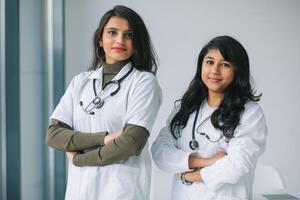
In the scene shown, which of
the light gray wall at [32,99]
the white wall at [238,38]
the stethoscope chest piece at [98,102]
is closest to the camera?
the stethoscope chest piece at [98,102]

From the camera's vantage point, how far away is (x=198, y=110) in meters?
1.72

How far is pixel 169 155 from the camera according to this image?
1651 millimetres

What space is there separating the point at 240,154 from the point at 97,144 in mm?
591

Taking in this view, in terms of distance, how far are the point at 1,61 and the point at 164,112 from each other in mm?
1316

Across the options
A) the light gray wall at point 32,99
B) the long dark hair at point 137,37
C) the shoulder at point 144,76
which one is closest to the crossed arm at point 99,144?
the shoulder at point 144,76

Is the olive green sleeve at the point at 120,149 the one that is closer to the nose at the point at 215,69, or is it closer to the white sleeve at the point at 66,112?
the white sleeve at the point at 66,112

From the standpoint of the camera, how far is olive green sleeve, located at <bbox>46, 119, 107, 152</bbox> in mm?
1485

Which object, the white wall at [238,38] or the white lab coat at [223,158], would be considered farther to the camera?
the white wall at [238,38]

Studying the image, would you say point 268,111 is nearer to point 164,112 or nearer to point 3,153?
point 164,112

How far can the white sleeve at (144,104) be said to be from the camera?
4.87ft

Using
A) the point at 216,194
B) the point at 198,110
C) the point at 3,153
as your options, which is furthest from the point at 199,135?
the point at 3,153

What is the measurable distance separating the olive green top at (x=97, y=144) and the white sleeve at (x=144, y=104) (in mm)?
32

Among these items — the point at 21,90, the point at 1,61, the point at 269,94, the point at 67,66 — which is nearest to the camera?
the point at 1,61

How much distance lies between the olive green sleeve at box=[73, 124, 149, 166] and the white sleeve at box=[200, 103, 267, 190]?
32 centimetres
